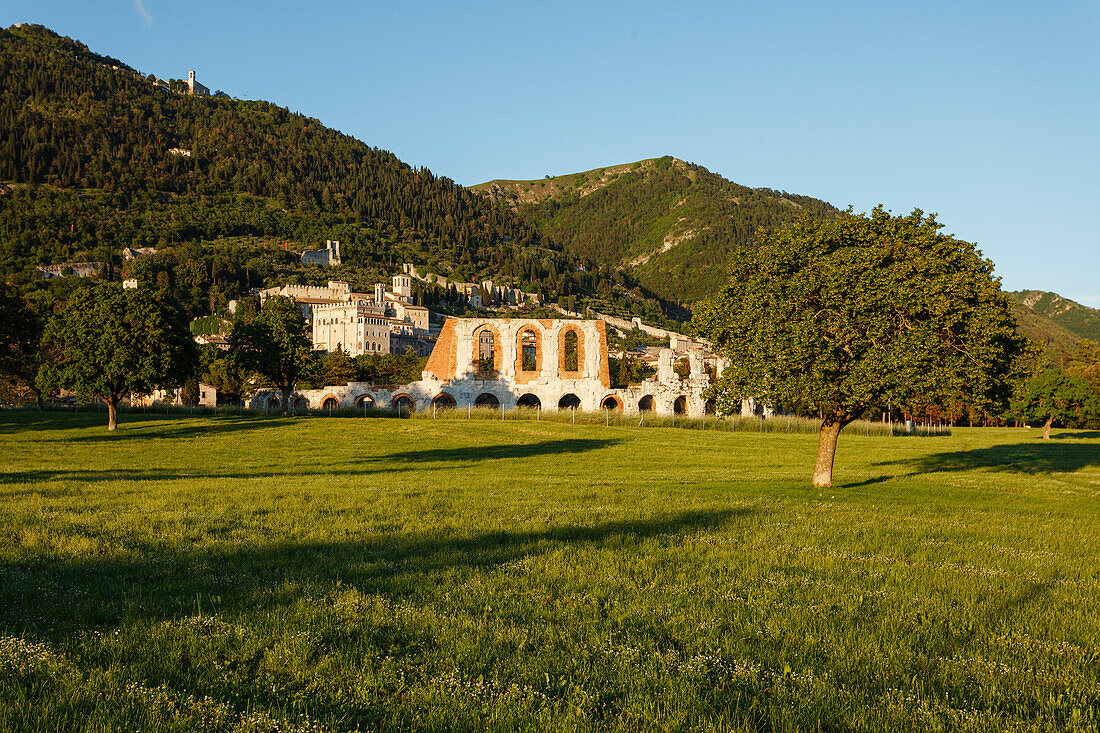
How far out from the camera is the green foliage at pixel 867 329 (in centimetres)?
1691

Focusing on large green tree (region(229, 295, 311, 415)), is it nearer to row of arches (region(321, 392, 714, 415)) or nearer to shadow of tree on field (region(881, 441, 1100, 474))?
row of arches (region(321, 392, 714, 415))

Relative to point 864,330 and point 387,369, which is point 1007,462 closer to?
point 864,330

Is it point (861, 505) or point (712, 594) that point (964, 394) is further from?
point (712, 594)

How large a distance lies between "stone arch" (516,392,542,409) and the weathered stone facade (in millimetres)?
296

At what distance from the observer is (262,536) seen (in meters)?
8.84

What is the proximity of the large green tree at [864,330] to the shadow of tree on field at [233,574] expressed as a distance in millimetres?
9680

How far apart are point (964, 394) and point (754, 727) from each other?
55.9ft

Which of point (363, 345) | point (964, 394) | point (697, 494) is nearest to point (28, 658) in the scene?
point (697, 494)

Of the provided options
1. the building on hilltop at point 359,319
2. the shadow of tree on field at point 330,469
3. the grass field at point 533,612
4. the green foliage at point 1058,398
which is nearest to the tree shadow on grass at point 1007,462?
the grass field at point 533,612

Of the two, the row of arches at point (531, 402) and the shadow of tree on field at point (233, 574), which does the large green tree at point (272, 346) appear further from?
the shadow of tree on field at point (233, 574)

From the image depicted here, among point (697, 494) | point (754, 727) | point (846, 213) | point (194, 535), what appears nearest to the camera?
point (754, 727)

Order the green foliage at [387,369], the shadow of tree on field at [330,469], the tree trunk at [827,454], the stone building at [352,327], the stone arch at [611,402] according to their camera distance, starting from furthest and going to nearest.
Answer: the stone building at [352,327] < the green foliage at [387,369] < the stone arch at [611,402] < the tree trunk at [827,454] < the shadow of tree on field at [330,469]

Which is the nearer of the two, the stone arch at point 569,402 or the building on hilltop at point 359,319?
the stone arch at point 569,402

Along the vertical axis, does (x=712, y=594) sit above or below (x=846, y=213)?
below
